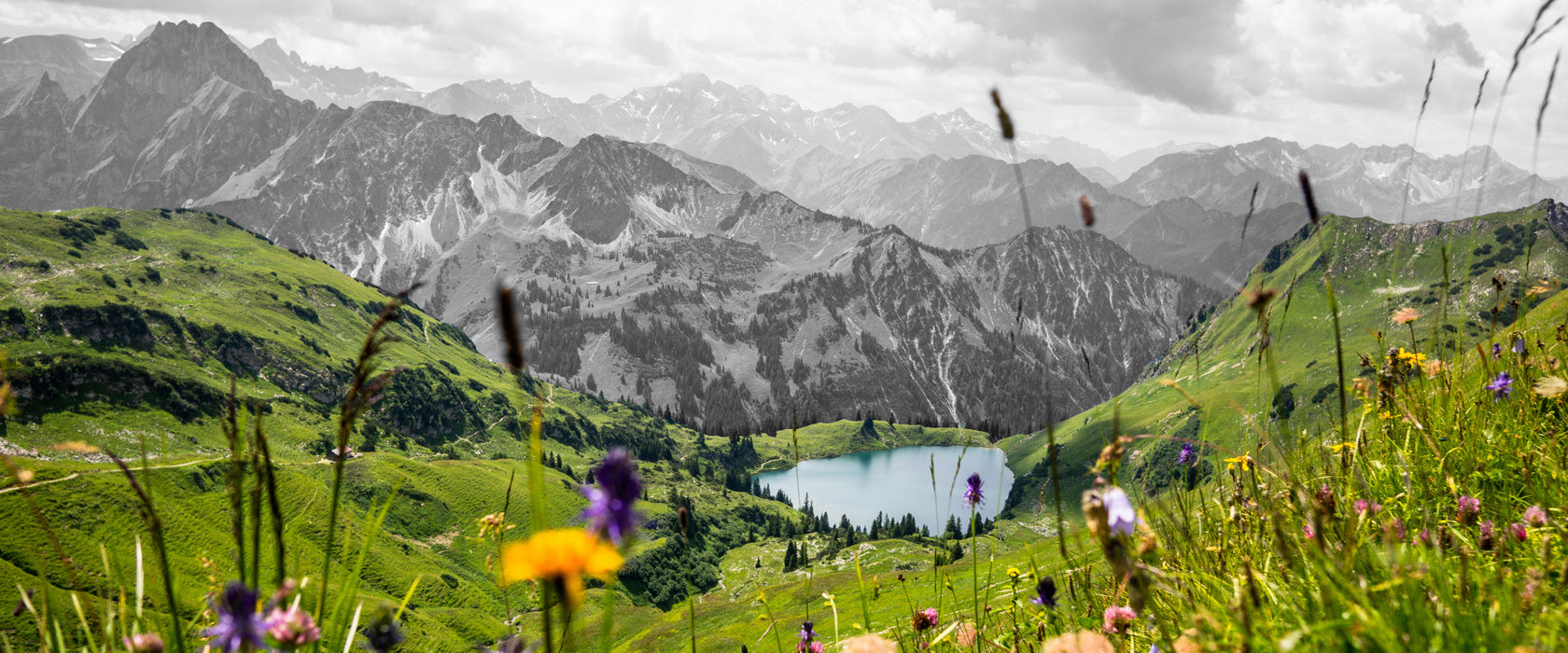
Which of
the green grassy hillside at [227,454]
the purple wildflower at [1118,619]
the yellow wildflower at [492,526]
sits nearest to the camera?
the purple wildflower at [1118,619]

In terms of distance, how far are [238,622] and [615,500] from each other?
1399mm

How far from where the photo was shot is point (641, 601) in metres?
117

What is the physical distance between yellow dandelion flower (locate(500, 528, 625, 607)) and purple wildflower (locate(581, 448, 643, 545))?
0.98 ft

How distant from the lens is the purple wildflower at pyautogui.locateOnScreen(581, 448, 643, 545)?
1470mm

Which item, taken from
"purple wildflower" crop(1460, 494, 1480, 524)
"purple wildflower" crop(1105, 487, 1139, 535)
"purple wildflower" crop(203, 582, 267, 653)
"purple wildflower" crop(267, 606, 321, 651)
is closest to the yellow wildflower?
"purple wildflower" crop(267, 606, 321, 651)

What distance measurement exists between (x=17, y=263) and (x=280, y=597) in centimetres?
25224

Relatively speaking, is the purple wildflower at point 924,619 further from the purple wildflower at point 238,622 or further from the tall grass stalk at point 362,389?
the purple wildflower at point 238,622

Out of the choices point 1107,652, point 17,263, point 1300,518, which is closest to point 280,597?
point 1107,652

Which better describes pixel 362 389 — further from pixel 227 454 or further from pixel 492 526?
pixel 227 454

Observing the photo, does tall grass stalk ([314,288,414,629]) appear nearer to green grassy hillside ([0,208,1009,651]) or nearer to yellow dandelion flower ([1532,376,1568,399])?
yellow dandelion flower ([1532,376,1568,399])

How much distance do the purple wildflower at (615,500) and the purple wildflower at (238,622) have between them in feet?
3.90

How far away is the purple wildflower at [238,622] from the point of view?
2.01m

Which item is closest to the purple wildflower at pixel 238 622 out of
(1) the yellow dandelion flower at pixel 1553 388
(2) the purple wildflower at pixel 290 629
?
(2) the purple wildflower at pixel 290 629

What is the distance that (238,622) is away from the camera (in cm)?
206
